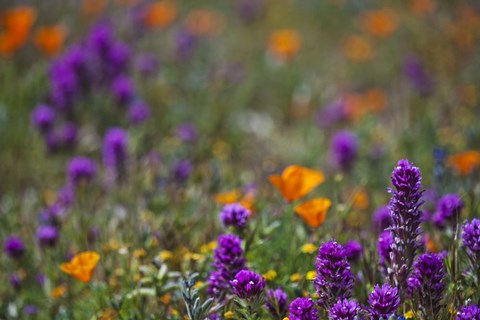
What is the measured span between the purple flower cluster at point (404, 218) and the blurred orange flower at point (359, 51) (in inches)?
176

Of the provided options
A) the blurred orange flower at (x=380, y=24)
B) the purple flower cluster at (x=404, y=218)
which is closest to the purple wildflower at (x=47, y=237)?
the purple flower cluster at (x=404, y=218)

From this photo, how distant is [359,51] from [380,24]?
1.17 ft

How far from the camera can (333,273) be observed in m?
1.63

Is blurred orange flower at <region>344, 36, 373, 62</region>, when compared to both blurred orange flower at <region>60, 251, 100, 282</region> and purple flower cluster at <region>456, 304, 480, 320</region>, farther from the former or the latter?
purple flower cluster at <region>456, 304, 480, 320</region>

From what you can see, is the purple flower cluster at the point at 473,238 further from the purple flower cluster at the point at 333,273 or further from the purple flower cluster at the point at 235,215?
the purple flower cluster at the point at 235,215

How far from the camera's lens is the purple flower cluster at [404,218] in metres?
1.64

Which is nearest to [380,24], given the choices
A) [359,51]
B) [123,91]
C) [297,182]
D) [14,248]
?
[359,51]

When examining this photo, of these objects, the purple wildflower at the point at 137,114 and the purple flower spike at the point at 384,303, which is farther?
the purple wildflower at the point at 137,114

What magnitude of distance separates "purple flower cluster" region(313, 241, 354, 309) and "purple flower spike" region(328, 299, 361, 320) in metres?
0.06

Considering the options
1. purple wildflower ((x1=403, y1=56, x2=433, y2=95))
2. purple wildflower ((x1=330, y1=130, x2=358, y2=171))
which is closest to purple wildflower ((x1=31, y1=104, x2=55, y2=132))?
purple wildflower ((x1=330, y1=130, x2=358, y2=171))

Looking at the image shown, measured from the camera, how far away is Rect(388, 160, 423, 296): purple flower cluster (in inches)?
64.5

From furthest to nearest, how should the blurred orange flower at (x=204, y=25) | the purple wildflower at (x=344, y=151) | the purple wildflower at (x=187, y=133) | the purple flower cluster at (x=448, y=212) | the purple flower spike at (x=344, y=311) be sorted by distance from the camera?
the blurred orange flower at (x=204, y=25) → the purple wildflower at (x=187, y=133) → the purple wildflower at (x=344, y=151) → the purple flower cluster at (x=448, y=212) → the purple flower spike at (x=344, y=311)

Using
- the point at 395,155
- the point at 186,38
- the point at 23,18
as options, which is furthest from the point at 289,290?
the point at 186,38

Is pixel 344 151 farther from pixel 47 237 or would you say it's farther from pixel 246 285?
pixel 246 285
